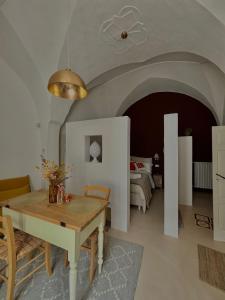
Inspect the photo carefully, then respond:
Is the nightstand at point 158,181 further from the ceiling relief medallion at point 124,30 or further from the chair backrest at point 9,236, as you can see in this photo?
the chair backrest at point 9,236

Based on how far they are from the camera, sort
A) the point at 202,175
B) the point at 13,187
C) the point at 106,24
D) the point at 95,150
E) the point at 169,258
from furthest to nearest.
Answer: the point at 202,175 → the point at 95,150 → the point at 13,187 → the point at 106,24 → the point at 169,258

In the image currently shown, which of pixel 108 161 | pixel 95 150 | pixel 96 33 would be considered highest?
pixel 96 33

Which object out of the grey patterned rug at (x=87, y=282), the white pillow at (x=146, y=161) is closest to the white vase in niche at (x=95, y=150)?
the grey patterned rug at (x=87, y=282)

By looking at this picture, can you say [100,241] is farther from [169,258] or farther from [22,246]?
[169,258]

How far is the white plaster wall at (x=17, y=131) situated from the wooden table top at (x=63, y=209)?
1262 mm

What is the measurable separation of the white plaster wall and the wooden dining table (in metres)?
1.31

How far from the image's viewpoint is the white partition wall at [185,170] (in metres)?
4.07

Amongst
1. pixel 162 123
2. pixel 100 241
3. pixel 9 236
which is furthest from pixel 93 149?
pixel 162 123

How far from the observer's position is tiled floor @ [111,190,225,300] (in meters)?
1.55

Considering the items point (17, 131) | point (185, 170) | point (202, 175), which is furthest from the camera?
point (202, 175)

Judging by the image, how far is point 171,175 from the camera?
264cm

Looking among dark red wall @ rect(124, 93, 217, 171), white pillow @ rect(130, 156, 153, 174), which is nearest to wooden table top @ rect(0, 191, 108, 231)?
white pillow @ rect(130, 156, 153, 174)

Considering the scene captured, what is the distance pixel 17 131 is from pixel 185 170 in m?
4.30

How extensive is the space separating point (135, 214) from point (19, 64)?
395 centimetres
